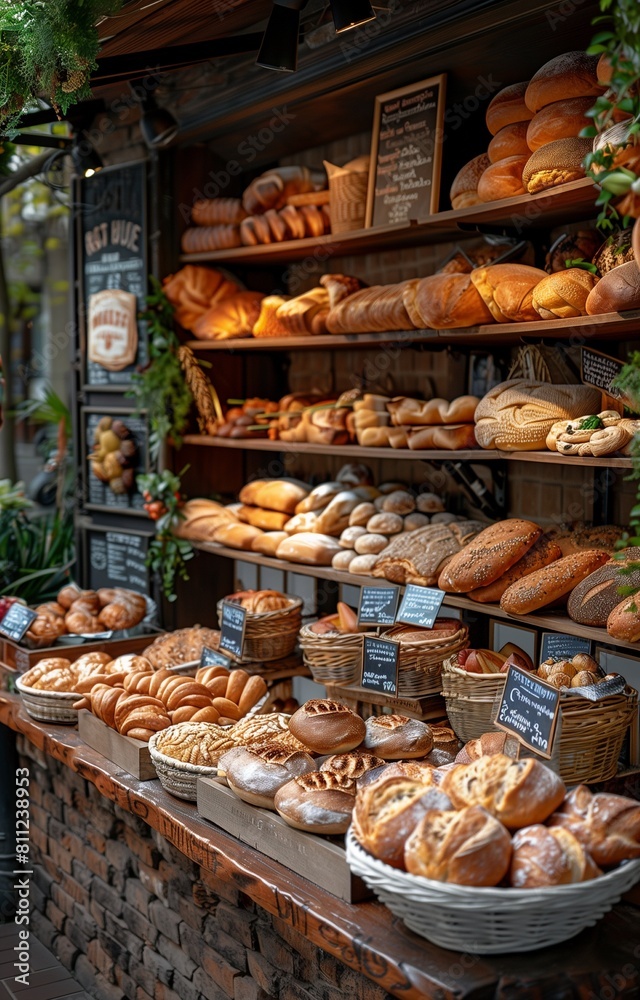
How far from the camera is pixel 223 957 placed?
2709 millimetres

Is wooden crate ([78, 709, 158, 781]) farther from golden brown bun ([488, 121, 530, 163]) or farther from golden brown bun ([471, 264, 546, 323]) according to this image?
golden brown bun ([488, 121, 530, 163])

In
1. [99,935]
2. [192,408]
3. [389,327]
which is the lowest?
[99,935]

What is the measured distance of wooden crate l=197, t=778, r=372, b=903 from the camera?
2.13 m

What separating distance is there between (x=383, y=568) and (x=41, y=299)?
8824 millimetres

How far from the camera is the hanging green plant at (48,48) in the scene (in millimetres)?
2516

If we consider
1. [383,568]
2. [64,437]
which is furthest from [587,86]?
[64,437]

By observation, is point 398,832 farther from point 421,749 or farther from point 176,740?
point 176,740

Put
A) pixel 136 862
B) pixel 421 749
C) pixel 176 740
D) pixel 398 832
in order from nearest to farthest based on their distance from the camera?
pixel 398 832 → pixel 421 749 → pixel 176 740 → pixel 136 862

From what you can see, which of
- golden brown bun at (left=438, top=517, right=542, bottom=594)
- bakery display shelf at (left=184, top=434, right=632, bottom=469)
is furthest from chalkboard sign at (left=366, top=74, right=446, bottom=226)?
golden brown bun at (left=438, top=517, right=542, bottom=594)

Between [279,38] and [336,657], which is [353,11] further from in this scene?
[336,657]

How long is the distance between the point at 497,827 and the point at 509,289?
1686 millimetres

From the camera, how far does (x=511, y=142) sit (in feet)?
9.66

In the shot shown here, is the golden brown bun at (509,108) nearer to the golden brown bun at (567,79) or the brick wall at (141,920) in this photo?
the golden brown bun at (567,79)

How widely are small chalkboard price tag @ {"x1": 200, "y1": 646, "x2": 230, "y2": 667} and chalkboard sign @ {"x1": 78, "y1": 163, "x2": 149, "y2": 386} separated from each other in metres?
1.48
